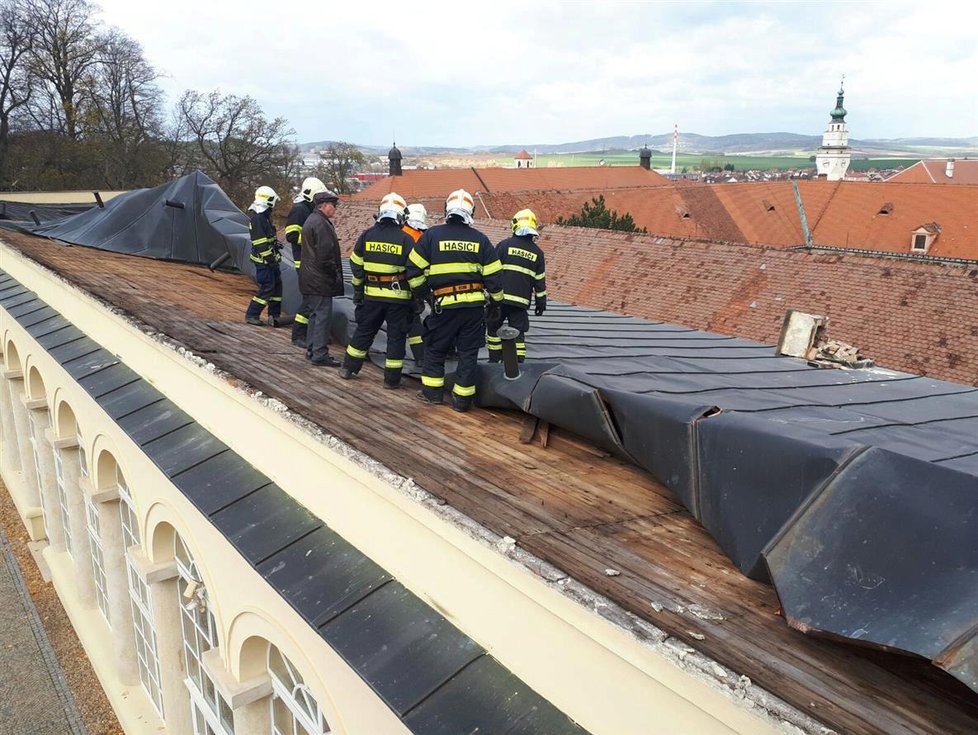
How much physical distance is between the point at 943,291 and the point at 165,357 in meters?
17.7

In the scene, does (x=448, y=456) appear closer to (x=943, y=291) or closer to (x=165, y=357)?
(x=165, y=357)

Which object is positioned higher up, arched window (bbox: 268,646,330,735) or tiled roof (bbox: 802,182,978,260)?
tiled roof (bbox: 802,182,978,260)

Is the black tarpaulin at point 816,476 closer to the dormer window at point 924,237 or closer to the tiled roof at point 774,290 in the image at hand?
the tiled roof at point 774,290

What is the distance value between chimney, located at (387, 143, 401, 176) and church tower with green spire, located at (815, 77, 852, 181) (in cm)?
5154

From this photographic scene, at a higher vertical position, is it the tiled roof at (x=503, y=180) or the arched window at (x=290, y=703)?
the tiled roof at (x=503, y=180)

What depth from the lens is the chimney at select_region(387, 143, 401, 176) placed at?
148ft

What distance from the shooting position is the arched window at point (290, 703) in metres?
5.00

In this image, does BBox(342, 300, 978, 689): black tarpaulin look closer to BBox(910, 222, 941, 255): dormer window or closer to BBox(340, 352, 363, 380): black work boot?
BBox(340, 352, 363, 380): black work boot

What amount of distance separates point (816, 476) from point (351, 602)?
8.13 ft

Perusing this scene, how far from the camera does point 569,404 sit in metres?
4.52

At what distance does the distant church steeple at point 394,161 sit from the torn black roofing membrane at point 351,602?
40390 millimetres

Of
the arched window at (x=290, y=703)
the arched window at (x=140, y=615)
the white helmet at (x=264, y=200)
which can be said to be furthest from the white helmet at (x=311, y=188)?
the arched window at (x=290, y=703)

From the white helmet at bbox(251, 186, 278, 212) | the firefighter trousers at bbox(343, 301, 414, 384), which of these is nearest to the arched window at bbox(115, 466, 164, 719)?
the white helmet at bbox(251, 186, 278, 212)

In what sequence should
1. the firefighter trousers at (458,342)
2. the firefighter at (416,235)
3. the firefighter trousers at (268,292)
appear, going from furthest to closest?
1. the firefighter trousers at (268,292)
2. the firefighter at (416,235)
3. the firefighter trousers at (458,342)
